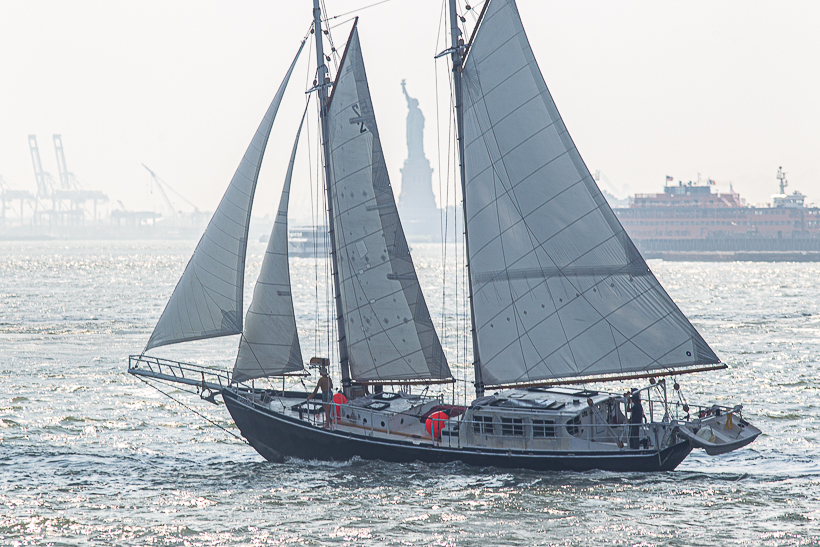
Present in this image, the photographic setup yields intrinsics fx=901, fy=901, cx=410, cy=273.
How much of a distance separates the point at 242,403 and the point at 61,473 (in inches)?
216

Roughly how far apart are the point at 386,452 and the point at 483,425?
2.76m

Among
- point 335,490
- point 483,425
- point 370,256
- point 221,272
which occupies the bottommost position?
point 335,490

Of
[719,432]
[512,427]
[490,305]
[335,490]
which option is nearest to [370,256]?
[490,305]

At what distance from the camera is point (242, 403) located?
2666cm

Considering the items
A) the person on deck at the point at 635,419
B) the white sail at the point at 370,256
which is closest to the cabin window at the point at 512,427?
the person on deck at the point at 635,419

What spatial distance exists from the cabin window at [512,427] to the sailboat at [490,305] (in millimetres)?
52

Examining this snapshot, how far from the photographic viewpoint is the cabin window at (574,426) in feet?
76.4

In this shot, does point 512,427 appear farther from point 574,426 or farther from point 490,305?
point 490,305

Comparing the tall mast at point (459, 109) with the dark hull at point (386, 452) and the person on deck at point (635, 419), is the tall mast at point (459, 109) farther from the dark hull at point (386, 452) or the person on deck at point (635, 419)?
the person on deck at point (635, 419)

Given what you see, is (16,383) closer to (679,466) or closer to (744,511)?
(679,466)

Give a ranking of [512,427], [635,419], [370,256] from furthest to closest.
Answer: [370,256], [635,419], [512,427]

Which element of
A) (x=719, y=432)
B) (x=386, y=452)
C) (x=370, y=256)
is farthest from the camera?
(x=370, y=256)

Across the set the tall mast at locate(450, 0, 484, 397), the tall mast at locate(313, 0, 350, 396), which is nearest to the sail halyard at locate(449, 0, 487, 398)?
the tall mast at locate(450, 0, 484, 397)

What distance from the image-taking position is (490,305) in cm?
2464
